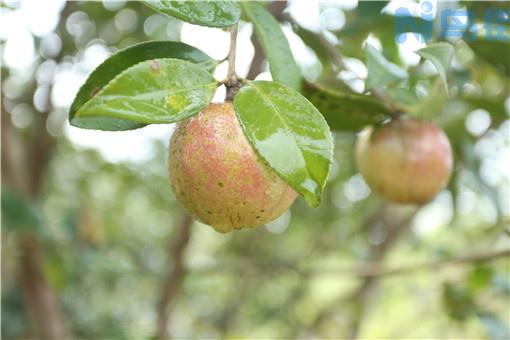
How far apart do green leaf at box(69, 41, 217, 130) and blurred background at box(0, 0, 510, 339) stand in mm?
272

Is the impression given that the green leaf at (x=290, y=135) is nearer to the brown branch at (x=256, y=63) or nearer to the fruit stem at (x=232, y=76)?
the fruit stem at (x=232, y=76)

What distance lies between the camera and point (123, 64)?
0.54 m

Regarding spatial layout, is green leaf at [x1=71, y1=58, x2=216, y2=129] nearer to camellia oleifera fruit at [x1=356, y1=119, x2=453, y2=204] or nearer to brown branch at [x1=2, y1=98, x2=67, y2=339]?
camellia oleifera fruit at [x1=356, y1=119, x2=453, y2=204]

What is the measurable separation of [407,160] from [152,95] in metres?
0.42

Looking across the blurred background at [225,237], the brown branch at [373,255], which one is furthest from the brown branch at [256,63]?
the brown branch at [373,255]

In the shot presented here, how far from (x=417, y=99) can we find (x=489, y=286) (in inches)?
30.6

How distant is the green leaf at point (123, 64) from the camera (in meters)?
0.52

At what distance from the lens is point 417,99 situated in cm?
77

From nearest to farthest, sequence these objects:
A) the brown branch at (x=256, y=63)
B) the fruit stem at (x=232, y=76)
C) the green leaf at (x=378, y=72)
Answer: the fruit stem at (x=232, y=76) < the green leaf at (x=378, y=72) < the brown branch at (x=256, y=63)

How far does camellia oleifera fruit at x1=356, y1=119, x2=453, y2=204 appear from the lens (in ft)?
2.65

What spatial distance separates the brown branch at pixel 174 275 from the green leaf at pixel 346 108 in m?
0.69

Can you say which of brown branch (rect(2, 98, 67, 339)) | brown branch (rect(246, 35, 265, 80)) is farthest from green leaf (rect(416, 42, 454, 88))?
brown branch (rect(2, 98, 67, 339))

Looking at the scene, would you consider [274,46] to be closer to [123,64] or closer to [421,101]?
[123,64]
